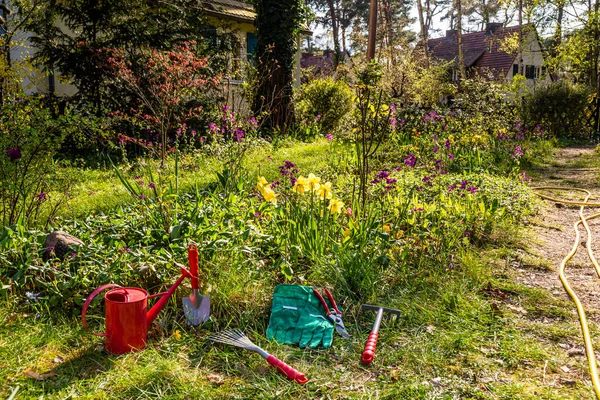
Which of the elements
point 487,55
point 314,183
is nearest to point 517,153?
point 314,183

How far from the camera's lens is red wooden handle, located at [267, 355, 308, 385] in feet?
7.64

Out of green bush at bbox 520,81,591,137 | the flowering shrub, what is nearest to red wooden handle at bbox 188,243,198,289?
the flowering shrub

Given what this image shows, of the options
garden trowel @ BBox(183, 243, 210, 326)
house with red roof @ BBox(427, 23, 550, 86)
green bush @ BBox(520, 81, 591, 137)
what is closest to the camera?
garden trowel @ BBox(183, 243, 210, 326)

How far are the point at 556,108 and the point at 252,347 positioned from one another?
12549 millimetres

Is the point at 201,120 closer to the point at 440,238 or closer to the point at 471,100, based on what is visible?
the point at 471,100

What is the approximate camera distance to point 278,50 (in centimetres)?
1059

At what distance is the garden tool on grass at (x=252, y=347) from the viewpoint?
2.33 meters

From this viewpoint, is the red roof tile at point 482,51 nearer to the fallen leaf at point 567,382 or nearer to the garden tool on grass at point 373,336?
the garden tool on grass at point 373,336

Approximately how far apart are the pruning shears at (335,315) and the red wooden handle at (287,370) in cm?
51

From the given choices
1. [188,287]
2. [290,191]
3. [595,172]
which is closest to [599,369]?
[188,287]

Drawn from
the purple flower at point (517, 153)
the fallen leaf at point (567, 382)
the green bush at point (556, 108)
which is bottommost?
the fallen leaf at point (567, 382)

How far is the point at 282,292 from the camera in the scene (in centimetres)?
302

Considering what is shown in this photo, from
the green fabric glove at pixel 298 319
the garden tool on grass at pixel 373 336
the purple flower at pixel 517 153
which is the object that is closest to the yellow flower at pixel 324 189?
the green fabric glove at pixel 298 319

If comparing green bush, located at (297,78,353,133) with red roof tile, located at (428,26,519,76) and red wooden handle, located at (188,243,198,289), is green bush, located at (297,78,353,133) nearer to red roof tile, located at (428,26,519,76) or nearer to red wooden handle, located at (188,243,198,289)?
red wooden handle, located at (188,243,198,289)
